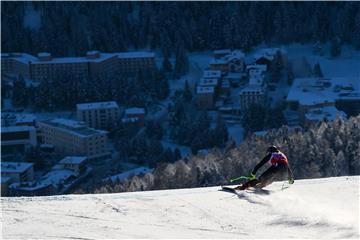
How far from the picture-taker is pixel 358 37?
30.0 meters

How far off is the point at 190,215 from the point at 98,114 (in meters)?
19.5

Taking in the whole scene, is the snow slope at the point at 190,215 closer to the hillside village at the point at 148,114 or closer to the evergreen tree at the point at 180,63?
the hillside village at the point at 148,114

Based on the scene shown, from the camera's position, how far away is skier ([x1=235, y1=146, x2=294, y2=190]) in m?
6.16

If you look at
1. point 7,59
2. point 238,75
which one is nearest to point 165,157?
point 238,75

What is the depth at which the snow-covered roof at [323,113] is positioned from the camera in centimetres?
2153

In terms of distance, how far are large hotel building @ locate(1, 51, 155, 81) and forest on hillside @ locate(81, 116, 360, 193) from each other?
14.6 meters

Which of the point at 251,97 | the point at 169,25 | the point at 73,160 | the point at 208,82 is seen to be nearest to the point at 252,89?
the point at 251,97

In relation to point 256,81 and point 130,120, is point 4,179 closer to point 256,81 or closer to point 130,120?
point 130,120

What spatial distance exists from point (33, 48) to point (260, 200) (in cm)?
2781

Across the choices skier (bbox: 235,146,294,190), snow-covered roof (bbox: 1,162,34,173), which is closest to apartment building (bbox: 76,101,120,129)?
snow-covered roof (bbox: 1,162,34,173)

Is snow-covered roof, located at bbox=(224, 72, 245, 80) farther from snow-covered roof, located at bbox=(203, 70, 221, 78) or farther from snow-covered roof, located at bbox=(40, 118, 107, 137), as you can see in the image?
snow-covered roof, located at bbox=(40, 118, 107, 137)

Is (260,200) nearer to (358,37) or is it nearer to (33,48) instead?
(358,37)

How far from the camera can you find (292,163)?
13844mm

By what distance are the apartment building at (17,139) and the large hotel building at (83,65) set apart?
6081 mm
